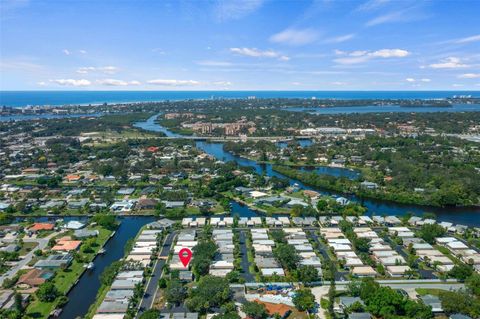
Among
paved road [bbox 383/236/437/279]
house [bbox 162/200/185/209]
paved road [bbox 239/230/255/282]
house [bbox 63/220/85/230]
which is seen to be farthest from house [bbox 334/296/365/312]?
house [bbox 63/220/85/230]

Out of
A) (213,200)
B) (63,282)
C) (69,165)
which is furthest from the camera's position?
(69,165)

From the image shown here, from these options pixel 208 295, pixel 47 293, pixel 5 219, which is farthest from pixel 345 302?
pixel 5 219

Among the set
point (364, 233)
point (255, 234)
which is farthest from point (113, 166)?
point (364, 233)

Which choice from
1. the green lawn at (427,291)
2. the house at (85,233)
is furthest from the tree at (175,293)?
the green lawn at (427,291)

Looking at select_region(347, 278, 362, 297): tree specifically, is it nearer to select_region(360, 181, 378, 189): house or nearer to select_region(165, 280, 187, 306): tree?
select_region(165, 280, 187, 306): tree

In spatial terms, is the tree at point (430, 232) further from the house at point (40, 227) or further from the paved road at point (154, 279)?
the house at point (40, 227)

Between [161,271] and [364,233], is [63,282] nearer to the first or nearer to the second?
[161,271]

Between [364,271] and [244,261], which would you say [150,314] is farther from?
[364,271]
